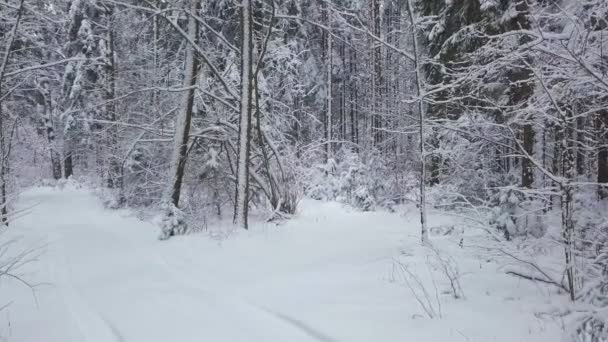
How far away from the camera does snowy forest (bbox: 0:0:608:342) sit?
13.3 ft

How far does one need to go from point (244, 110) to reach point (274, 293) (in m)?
5.07

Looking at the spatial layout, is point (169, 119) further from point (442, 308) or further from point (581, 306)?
point (581, 306)

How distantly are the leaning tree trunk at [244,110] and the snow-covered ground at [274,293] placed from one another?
2.26 ft

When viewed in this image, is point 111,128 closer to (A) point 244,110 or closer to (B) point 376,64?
(A) point 244,110

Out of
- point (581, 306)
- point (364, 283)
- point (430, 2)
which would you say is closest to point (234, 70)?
point (430, 2)

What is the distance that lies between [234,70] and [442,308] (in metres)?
9.94

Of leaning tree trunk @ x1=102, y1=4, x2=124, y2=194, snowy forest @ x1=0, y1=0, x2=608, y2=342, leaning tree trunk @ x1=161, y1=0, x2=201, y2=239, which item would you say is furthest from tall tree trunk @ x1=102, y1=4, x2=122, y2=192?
leaning tree trunk @ x1=161, y1=0, x2=201, y2=239

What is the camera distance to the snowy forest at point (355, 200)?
13.3 ft

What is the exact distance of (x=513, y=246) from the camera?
4.79 metres

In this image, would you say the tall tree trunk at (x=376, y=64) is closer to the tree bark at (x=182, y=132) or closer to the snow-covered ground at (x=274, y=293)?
the tree bark at (x=182, y=132)

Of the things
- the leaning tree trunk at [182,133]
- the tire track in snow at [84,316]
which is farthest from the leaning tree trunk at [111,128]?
the tire track in snow at [84,316]

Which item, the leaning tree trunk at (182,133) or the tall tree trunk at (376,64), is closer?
the leaning tree trunk at (182,133)

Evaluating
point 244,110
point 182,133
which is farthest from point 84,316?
Answer: point 182,133

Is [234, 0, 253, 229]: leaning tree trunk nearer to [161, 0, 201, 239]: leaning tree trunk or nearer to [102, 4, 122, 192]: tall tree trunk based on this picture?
[161, 0, 201, 239]: leaning tree trunk
